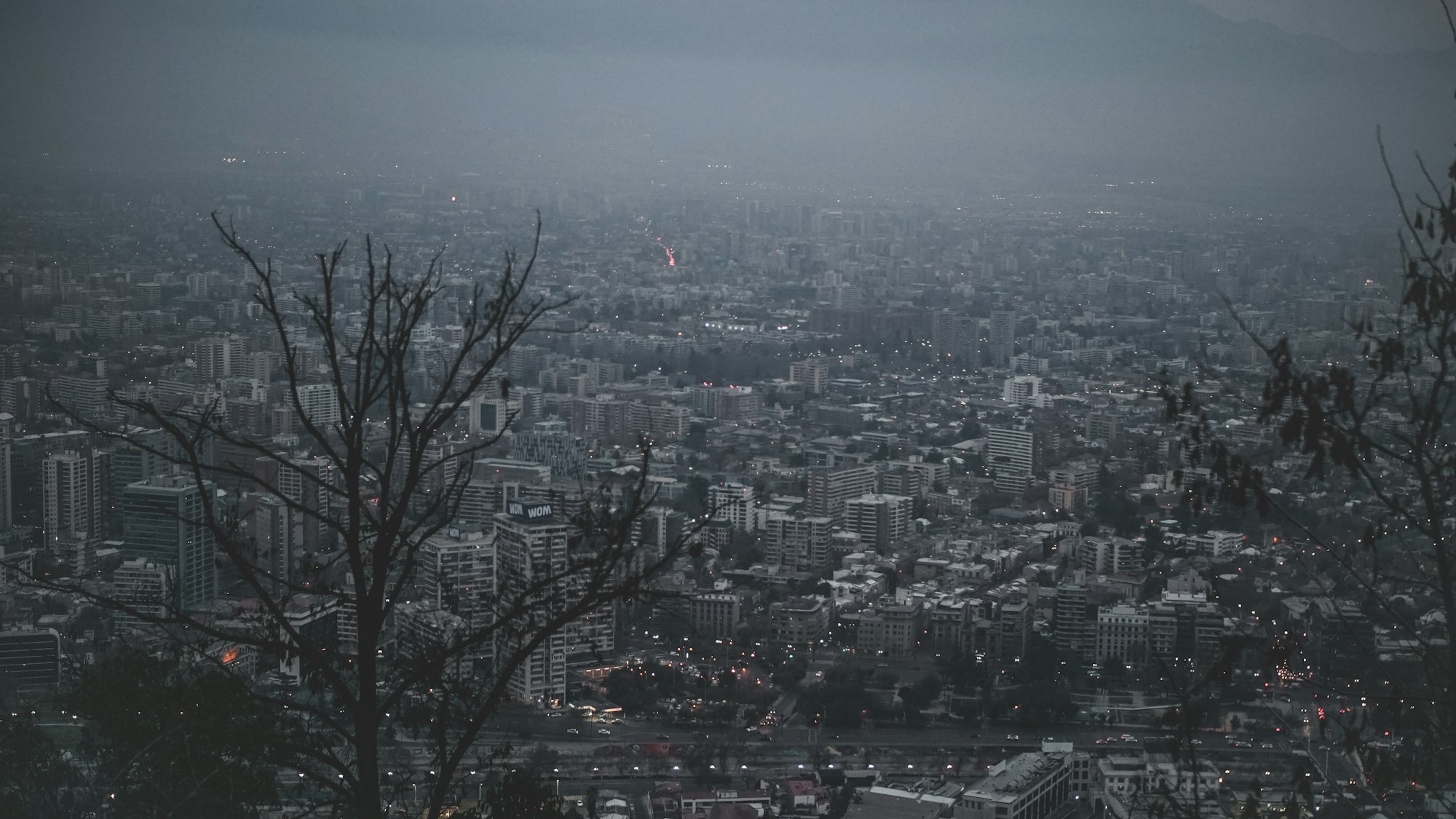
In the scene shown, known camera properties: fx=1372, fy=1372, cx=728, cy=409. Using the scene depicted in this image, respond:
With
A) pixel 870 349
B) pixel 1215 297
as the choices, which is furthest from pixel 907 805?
pixel 870 349

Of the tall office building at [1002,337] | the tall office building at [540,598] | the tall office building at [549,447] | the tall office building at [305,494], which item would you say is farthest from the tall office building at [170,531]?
the tall office building at [1002,337]

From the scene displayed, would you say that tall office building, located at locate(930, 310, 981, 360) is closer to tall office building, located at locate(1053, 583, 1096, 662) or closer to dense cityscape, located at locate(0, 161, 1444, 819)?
dense cityscape, located at locate(0, 161, 1444, 819)

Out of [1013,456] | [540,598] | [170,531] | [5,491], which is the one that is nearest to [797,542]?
[1013,456]

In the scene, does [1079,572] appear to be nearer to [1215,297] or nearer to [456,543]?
[456,543]

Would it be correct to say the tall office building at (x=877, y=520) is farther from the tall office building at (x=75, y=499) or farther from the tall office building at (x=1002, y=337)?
the tall office building at (x=1002, y=337)

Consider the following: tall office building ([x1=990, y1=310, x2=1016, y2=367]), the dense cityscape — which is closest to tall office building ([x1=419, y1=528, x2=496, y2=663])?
the dense cityscape

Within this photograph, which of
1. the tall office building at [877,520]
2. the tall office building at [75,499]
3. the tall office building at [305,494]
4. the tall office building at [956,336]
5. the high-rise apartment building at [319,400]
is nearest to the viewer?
the tall office building at [305,494]

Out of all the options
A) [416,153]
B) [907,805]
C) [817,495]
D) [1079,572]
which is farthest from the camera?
[416,153]
